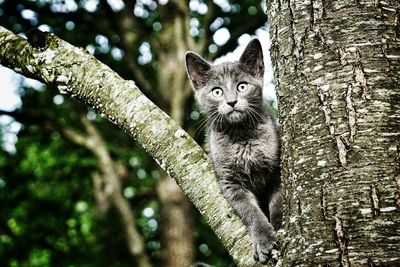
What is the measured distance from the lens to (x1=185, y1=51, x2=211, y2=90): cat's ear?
371cm

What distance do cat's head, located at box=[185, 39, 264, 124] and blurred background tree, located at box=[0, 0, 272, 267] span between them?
2.18m

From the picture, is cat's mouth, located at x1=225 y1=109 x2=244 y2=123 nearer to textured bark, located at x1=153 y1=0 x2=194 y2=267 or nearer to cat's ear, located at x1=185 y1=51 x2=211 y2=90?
cat's ear, located at x1=185 y1=51 x2=211 y2=90

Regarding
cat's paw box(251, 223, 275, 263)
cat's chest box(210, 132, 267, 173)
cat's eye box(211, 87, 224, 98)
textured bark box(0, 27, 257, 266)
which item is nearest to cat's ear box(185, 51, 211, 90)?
cat's eye box(211, 87, 224, 98)

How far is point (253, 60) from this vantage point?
3572 mm

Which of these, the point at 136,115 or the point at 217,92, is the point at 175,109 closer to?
the point at 217,92

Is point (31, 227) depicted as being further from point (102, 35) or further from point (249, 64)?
point (249, 64)

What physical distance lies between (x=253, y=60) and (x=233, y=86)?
0.79ft

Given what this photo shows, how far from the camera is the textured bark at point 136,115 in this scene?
2.24m

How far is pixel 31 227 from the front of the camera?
784cm

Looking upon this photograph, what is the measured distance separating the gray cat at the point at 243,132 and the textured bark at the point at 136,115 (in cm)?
49

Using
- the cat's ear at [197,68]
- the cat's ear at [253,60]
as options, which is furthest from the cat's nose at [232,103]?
the cat's ear at [197,68]

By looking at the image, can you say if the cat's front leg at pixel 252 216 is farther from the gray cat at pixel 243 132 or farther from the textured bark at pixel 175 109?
the textured bark at pixel 175 109

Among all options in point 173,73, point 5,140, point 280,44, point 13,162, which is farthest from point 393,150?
point 5,140

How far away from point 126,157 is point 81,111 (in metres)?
1.50
